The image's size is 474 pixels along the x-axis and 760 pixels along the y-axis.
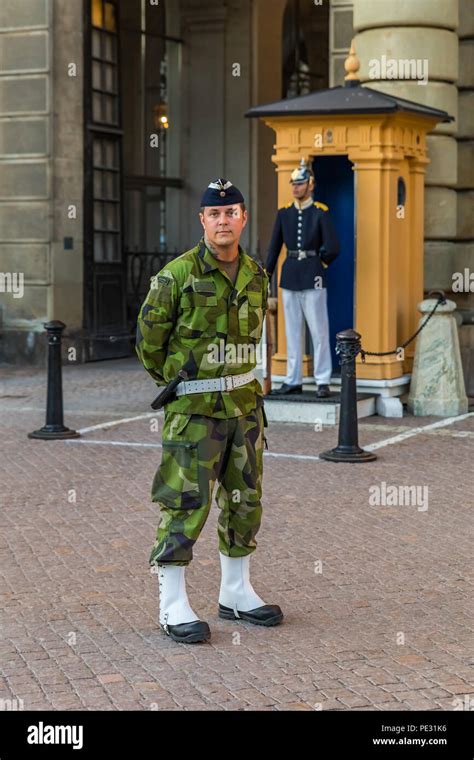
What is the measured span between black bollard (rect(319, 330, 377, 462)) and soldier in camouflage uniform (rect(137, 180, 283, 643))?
451 cm

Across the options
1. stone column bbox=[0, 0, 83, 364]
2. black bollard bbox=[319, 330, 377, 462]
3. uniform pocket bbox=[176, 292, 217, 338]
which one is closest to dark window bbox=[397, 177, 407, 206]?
black bollard bbox=[319, 330, 377, 462]

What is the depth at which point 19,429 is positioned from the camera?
12.7 meters

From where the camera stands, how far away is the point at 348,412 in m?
10.9

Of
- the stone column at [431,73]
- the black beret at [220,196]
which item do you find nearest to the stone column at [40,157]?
the stone column at [431,73]

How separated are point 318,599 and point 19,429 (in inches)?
242

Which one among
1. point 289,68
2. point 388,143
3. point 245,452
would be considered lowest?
point 245,452

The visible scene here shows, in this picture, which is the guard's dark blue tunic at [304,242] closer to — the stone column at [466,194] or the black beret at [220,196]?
the stone column at [466,194]

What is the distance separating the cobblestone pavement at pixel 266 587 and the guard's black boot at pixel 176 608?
3.0 inches

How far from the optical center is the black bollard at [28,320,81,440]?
1216cm

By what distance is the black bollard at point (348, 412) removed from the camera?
1089 centimetres

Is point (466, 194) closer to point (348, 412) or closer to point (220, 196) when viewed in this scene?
point (348, 412)

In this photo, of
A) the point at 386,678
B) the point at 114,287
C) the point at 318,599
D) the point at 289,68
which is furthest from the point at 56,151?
the point at 386,678
